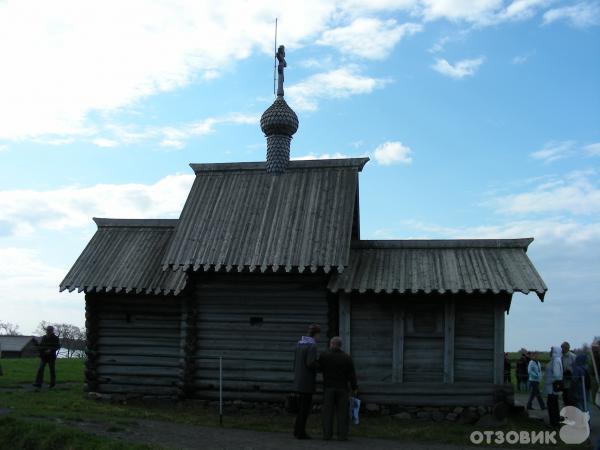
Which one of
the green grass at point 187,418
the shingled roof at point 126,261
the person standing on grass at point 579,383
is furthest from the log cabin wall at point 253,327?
the person standing on grass at point 579,383

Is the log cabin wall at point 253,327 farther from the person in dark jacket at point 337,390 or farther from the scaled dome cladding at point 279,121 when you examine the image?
the scaled dome cladding at point 279,121

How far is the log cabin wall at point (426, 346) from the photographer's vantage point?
44.2 ft

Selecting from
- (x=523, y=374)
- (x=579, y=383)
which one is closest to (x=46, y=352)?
(x=579, y=383)

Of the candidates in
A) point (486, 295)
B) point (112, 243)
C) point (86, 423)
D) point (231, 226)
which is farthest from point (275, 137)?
point (86, 423)

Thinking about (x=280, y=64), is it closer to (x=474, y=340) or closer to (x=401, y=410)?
(x=474, y=340)

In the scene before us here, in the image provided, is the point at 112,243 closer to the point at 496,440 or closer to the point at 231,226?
the point at 231,226

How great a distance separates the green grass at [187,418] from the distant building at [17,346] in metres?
30.8

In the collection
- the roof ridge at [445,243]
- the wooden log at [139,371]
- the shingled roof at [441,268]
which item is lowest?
the wooden log at [139,371]

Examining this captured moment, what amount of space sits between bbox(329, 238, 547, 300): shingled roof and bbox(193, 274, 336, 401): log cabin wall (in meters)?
1.06

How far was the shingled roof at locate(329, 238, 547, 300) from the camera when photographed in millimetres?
13289

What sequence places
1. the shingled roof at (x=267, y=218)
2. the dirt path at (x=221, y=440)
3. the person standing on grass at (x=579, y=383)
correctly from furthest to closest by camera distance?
the shingled roof at (x=267, y=218) < the person standing on grass at (x=579, y=383) < the dirt path at (x=221, y=440)

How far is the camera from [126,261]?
51.6 feet

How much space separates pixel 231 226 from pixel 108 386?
15.9 ft

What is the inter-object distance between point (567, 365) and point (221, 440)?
681 cm
